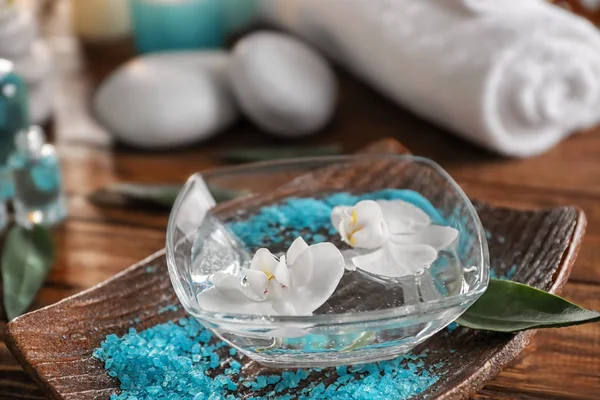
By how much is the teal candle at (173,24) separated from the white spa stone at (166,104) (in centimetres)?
12

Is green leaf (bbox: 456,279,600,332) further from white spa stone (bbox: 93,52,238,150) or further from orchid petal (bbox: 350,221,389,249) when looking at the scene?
white spa stone (bbox: 93,52,238,150)

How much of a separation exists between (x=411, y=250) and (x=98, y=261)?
28cm

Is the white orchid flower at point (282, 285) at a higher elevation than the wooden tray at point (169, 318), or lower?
higher

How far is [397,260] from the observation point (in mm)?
530

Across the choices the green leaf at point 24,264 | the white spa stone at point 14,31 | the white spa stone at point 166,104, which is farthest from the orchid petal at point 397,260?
the white spa stone at point 14,31

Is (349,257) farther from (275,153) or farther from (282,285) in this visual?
(275,153)

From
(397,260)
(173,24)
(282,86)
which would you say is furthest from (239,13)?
(397,260)

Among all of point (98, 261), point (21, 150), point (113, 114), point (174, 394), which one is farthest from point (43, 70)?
point (174, 394)

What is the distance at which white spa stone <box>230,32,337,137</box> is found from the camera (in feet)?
2.77

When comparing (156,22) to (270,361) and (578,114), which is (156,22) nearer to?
(578,114)

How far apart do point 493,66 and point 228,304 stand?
1.33 ft

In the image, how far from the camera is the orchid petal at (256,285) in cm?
47

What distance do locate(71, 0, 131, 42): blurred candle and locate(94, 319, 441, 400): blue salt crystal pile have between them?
2.18ft

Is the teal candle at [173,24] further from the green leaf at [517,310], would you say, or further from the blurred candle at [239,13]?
the green leaf at [517,310]
